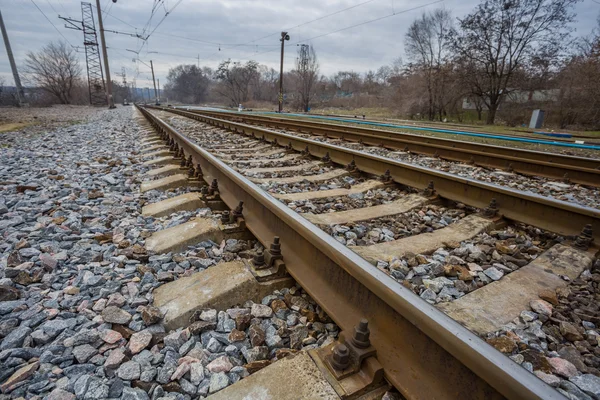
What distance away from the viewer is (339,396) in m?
1.12

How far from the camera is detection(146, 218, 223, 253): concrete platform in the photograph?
2303 millimetres

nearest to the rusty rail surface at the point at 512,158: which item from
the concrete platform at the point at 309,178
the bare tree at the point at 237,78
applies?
the concrete platform at the point at 309,178

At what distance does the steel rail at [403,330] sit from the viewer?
935 millimetres

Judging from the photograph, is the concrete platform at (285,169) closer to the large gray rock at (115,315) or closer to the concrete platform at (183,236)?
the concrete platform at (183,236)

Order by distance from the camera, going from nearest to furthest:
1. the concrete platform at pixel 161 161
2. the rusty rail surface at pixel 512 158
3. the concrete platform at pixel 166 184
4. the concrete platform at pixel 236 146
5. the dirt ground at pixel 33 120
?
1. the concrete platform at pixel 166 184
2. the rusty rail surface at pixel 512 158
3. the concrete platform at pixel 161 161
4. the concrete platform at pixel 236 146
5. the dirt ground at pixel 33 120

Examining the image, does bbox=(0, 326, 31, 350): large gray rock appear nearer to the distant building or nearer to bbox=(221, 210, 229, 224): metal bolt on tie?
bbox=(221, 210, 229, 224): metal bolt on tie

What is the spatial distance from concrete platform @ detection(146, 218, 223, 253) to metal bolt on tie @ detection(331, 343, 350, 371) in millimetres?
1416

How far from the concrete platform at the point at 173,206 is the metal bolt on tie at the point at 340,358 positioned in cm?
223

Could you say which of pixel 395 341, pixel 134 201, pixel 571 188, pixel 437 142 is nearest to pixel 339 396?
pixel 395 341

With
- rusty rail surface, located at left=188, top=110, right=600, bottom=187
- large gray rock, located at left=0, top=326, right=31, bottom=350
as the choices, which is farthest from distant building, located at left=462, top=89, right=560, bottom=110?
large gray rock, located at left=0, top=326, right=31, bottom=350

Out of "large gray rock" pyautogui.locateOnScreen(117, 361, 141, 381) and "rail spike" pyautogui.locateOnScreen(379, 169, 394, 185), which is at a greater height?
"rail spike" pyautogui.locateOnScreen(379, 169, 394, 185)

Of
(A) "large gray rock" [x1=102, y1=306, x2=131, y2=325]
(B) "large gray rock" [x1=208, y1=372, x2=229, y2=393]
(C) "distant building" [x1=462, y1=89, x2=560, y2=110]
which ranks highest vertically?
(C) "distant building" [x1=462, y1=89, x2=560, y2=110]

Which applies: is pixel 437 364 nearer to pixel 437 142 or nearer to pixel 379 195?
pixel 379 195

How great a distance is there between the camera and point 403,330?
1212 millimetres
